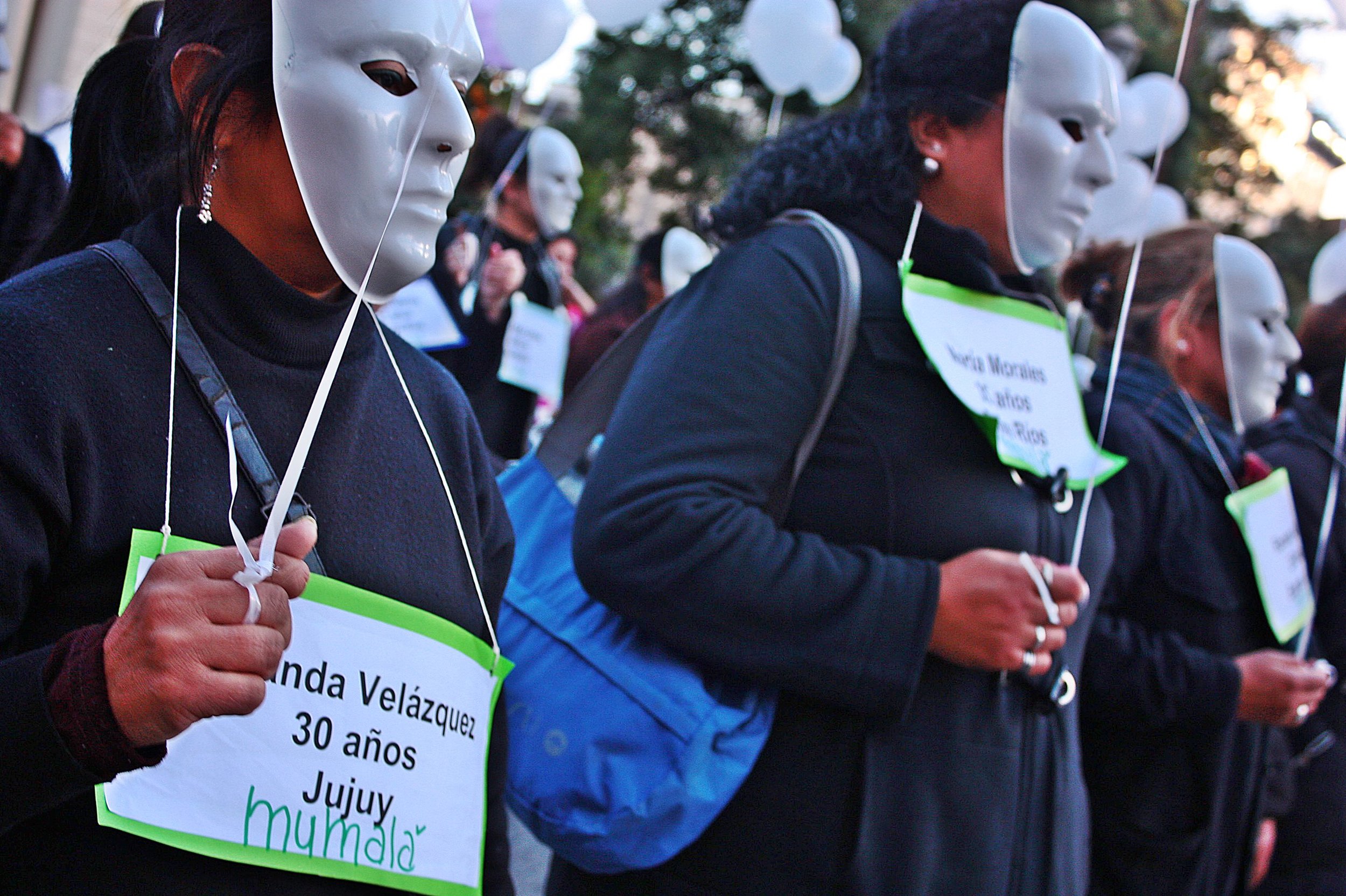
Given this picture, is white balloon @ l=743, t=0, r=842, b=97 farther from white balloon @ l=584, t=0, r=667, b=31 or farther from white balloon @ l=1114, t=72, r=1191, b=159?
white balloon @ l=1114, t=72, r=1191, b=159

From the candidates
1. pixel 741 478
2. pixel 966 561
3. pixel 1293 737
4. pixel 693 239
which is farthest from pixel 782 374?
pixel 693 239

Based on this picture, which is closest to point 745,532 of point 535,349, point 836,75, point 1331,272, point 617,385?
point 617,385

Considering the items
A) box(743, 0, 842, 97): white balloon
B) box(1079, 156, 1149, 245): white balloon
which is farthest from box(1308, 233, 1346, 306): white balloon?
box(743, 0, 842, 97): white balloon

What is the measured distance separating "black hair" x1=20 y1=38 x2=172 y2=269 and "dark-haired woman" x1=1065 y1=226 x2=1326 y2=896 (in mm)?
1786

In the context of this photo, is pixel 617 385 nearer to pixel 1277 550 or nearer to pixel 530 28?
pixel 1277 550

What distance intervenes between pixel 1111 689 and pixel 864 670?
3.01 ft

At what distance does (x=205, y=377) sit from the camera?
3.56 ft

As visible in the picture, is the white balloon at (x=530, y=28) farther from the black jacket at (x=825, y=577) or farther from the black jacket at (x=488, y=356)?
the black jacket at (x=825, y=577)

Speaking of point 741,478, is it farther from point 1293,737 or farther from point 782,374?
point 1293,737

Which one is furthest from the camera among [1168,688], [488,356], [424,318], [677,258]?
[677,258]

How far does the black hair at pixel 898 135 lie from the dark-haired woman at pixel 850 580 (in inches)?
3.2

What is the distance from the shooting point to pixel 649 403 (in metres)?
1.59

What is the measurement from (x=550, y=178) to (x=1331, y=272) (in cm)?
311

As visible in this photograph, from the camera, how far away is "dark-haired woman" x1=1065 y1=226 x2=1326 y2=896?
7.18ft
